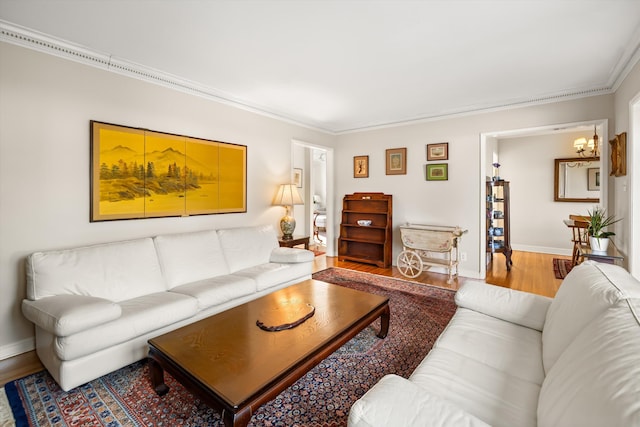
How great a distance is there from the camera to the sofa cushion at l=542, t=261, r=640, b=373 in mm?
1198

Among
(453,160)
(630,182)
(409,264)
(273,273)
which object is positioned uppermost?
(453,160)

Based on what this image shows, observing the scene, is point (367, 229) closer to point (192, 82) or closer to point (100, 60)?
point (192, 82)

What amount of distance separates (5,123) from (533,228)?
310 inches

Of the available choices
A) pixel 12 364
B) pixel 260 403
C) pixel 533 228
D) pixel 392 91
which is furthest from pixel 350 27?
pixel 533 228

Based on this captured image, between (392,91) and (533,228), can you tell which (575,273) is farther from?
(533,228)

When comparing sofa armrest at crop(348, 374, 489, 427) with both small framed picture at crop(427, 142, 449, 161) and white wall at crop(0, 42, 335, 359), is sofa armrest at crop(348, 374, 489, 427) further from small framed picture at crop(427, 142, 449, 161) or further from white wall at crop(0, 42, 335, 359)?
small framed picture at crop(427, 142, 449, 161)

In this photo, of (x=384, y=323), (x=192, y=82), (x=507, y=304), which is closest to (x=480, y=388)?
(x=507, y=304)

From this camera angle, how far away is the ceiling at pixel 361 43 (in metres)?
2.05

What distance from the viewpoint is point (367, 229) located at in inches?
211

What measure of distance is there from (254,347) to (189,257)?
1.61m

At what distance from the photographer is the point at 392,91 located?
363 cm

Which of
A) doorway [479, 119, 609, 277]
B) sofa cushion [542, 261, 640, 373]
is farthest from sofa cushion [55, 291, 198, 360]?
doorway [479, 119, 609, 277]

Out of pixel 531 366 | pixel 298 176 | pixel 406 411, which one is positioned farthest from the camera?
pixel 298 176

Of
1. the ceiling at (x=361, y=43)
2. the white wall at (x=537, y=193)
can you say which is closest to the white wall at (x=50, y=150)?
the ceiling at (x=361, y=43)
